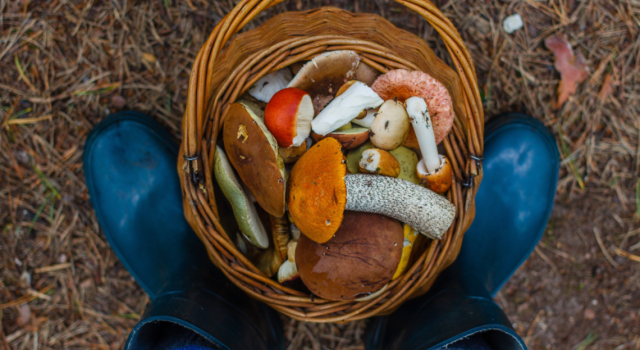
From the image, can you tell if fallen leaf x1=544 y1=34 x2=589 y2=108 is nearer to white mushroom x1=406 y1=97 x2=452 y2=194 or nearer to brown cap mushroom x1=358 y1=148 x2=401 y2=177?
white mushroom x1=406 y1=97 x2=452 y2=194

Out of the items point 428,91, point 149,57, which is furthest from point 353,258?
point 149,57

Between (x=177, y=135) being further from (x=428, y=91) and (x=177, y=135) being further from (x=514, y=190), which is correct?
(x=514, y=190)

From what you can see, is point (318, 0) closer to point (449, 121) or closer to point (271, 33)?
point (271, 33)

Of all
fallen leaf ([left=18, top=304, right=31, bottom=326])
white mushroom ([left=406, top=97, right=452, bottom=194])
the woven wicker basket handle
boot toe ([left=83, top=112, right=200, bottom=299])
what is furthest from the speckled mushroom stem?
fallen leaf ([left=18, top=304, right=31, bottom=326])

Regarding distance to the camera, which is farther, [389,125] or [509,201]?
[509,201]

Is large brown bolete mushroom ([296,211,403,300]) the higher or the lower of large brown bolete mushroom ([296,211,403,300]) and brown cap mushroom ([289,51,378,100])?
the lower

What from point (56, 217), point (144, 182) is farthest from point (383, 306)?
point (56, 217)
